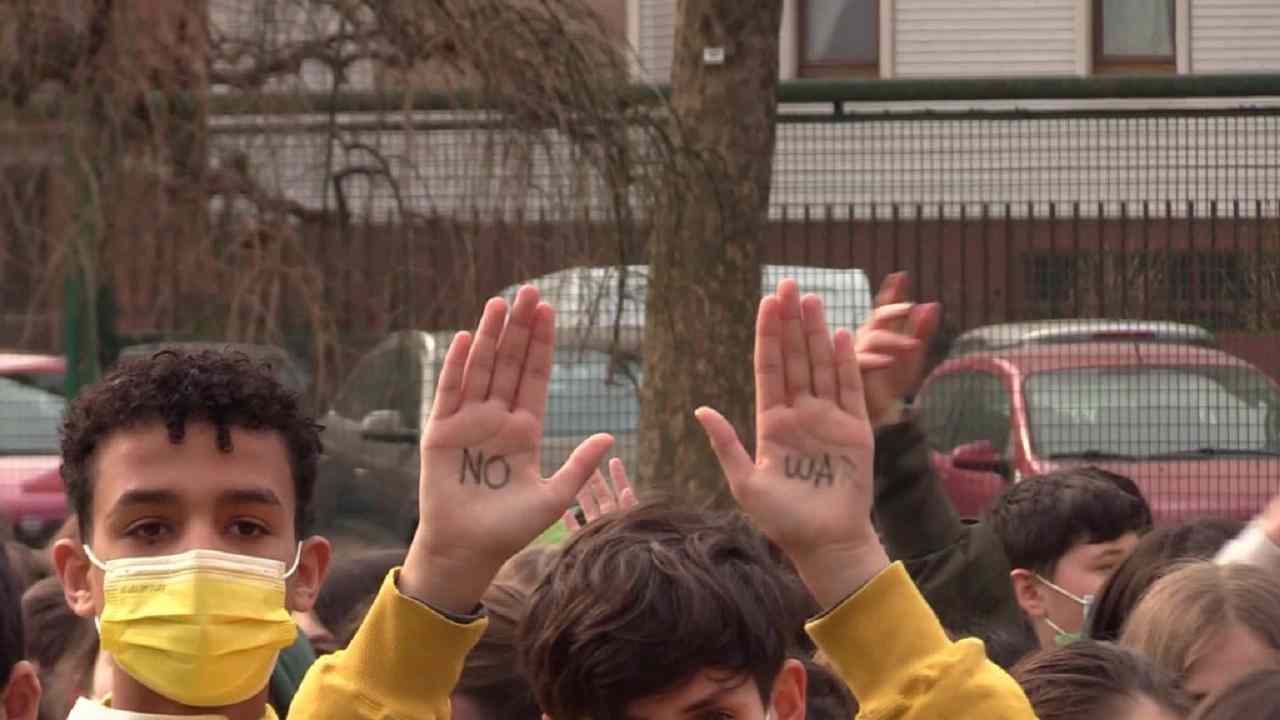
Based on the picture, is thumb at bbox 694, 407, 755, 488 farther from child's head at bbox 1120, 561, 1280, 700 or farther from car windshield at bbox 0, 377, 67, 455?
car windshield at bbox 0, 377, 67, 455

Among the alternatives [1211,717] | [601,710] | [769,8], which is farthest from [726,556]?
[769,8]

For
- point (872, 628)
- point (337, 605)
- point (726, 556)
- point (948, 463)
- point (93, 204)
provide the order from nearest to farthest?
point (872, 628) < point (726, 556) < point (337, 605) < point (93, 204) < point (948, 463)

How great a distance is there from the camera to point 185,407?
10.8 feet

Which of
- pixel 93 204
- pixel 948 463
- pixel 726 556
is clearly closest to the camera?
pixel 726 556

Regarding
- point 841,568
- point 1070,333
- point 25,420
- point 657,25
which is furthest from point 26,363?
point 657,25

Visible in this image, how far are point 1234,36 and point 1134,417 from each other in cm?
1121

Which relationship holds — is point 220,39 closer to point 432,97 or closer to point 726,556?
point 432,97

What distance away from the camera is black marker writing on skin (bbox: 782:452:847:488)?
9.50ft

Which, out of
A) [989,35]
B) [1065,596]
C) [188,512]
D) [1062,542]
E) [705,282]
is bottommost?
[1065,596]

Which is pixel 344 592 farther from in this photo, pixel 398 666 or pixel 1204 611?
pixel 398 666

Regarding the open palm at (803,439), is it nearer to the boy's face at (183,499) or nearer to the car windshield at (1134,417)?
the boy's face at (183,499)

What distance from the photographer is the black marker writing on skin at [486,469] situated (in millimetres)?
2863

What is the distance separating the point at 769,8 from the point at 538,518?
5.80 metres

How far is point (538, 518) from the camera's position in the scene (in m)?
2.85
